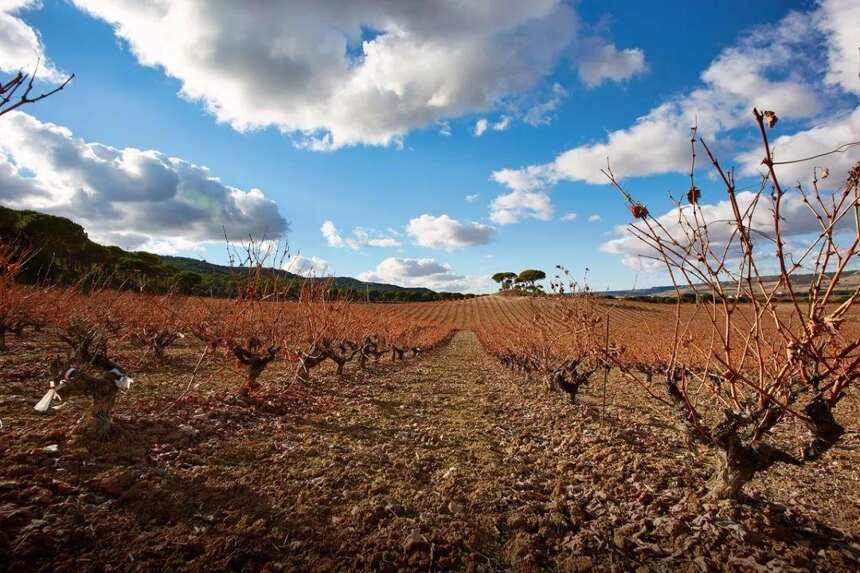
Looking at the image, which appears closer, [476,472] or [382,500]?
[382,500]

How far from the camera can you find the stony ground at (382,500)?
10.2 ft

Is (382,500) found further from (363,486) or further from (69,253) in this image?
(69,253)

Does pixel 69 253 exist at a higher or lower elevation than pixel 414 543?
higher

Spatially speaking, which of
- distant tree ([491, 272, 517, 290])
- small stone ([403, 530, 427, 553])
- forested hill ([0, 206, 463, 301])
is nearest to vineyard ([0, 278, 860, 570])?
small stone ([403, 530, 427, 553])

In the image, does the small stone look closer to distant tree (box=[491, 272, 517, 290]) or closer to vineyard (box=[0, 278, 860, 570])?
vineyard (box=[0, 278, 860, 570])

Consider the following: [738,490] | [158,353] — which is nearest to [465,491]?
[738,490]

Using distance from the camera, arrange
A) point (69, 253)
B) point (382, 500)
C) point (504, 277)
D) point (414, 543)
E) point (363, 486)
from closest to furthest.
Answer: point (414, 543) < point (382, 500) < point (363, 486) < point (69, 253) < point (504, 277)

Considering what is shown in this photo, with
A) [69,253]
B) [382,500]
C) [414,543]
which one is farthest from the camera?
[69,253]

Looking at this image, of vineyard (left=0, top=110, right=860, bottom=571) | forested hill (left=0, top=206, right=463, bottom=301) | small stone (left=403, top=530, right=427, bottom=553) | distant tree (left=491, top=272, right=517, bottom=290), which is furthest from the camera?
distant tree (left=491, top=272, right=517, bottom=290)

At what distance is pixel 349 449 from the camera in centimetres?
579

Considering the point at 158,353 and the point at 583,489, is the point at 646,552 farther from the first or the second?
the point at 158,353

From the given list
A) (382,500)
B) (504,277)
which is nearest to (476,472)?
(382,500)

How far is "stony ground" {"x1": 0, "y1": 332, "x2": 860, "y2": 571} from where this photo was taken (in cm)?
311

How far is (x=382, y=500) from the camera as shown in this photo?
4.16m
